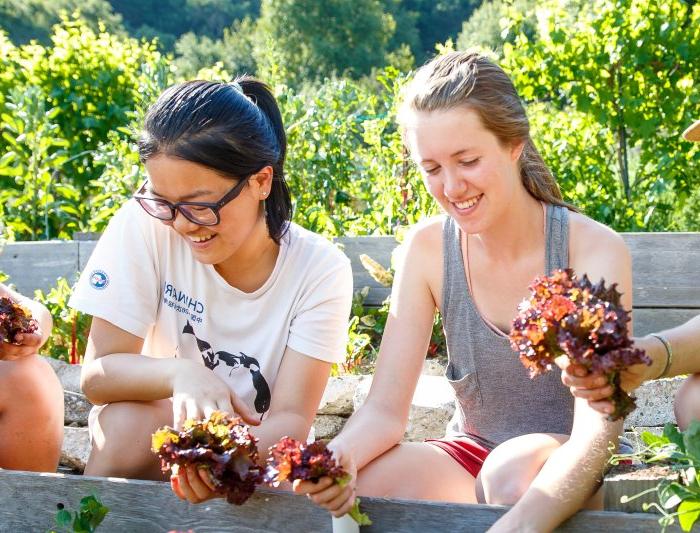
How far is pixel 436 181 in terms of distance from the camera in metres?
2.41

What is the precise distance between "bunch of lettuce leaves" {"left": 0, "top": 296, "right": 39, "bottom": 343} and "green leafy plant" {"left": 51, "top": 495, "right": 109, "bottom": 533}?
0.52 meters

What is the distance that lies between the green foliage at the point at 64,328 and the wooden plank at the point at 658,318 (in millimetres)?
2342

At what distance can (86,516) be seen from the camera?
7.27ft

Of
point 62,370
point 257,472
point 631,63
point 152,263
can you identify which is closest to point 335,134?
point 631,63

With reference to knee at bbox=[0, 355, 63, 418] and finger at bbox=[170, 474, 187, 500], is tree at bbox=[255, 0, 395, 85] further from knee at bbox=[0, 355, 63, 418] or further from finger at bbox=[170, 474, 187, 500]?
finger at bbox=[170, 474, 187, 500]

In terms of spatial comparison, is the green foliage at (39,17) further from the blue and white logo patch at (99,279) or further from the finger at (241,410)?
the finger at (241,410)

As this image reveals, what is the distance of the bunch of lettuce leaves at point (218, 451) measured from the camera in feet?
A: 6.75

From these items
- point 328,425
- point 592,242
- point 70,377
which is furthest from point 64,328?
point 592,242

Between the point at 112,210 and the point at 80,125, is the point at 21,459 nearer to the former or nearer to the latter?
the point at 112,210

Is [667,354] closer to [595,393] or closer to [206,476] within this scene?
[595,393]

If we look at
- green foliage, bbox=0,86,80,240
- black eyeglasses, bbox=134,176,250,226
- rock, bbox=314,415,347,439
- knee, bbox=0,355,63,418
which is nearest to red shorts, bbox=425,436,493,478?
black eyeglasses, bbox=134,176,250,226

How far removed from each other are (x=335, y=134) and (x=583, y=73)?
1.39m

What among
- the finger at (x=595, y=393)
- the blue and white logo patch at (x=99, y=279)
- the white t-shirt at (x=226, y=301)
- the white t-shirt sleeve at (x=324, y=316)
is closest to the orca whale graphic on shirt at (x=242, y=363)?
the white t-shirt at (x=226, y=301)

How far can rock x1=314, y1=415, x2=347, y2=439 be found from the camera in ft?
12.7
